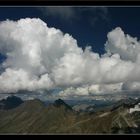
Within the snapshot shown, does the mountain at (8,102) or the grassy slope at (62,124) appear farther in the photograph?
the mountain at (8,102)

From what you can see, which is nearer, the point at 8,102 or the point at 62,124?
the point at 62,124

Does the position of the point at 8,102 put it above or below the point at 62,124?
above

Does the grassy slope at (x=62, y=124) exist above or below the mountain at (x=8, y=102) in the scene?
below

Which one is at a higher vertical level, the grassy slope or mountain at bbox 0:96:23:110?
mountain at bbox 0:96:23:110

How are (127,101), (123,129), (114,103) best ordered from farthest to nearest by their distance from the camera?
(114,103) < (127,101) < (123,129)

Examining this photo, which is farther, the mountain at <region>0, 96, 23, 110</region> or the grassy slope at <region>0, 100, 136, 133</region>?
the mountain at <region>0, 96, 23, 110</region>

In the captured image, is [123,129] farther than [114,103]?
No
